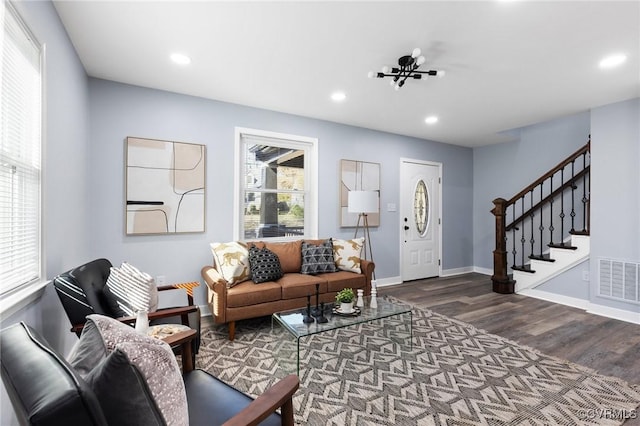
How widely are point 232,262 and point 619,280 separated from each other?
447 centimetres

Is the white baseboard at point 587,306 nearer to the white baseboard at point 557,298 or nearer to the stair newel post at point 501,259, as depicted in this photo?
the white baseboard at point 557,298

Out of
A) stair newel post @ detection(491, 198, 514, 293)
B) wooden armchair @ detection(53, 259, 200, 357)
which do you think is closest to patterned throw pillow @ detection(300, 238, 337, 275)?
wooden armchair @ detection(53, 259, 200, 357)

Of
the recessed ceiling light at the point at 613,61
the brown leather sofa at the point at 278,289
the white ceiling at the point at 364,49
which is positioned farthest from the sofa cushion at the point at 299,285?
the recessed ceiling light at the point at 613,61

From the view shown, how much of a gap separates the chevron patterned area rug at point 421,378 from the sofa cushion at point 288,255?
2.71 feet

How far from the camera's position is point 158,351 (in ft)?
2.94

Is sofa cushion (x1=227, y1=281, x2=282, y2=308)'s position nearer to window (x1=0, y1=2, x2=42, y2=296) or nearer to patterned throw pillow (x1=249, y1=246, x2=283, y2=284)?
patterned throw pillow (x1=249, y1=246, x2=283, y2=284)

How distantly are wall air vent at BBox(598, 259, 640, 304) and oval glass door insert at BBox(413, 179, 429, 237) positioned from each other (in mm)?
2383

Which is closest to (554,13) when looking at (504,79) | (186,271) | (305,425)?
(504,79)

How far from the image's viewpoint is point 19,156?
161 cm

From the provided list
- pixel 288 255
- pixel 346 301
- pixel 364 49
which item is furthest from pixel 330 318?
pixel 364 49

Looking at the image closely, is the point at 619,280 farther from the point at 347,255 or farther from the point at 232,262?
the point at 232,262

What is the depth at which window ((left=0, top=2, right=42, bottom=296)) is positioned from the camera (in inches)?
57.4

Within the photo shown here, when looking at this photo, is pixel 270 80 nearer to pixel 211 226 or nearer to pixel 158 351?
pixel 211 226

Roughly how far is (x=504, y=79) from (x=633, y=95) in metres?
1.71
